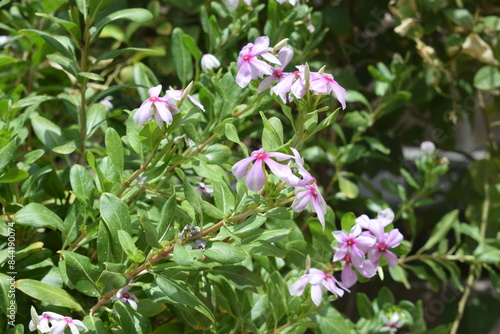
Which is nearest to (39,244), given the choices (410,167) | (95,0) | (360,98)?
(95,0)

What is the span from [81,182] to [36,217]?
3.5 inches

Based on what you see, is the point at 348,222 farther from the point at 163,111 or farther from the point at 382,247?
the point at 163,111

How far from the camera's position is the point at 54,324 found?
2.66 ft

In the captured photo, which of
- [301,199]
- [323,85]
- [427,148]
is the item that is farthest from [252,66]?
[427,148]

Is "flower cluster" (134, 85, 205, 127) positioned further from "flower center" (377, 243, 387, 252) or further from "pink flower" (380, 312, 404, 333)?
"pink flower" (380, 312, 404, 333)

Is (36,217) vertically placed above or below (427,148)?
above

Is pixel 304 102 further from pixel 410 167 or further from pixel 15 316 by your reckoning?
pixel 410 167

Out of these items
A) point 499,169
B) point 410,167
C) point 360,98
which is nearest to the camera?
point 360,98

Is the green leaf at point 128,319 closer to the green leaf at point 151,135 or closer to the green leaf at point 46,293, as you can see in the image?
the green leaf at point 46,293

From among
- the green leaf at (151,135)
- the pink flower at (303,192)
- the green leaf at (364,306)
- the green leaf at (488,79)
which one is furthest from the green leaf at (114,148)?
the green leaf at (488,79)

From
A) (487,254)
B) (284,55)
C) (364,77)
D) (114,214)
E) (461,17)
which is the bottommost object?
(487,254)

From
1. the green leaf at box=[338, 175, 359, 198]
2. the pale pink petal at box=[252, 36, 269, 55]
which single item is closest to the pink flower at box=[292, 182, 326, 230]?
the pale pink petal at box=[252, 36, 269, 55]

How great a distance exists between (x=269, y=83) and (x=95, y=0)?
12.3 inches

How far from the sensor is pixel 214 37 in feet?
4.14
